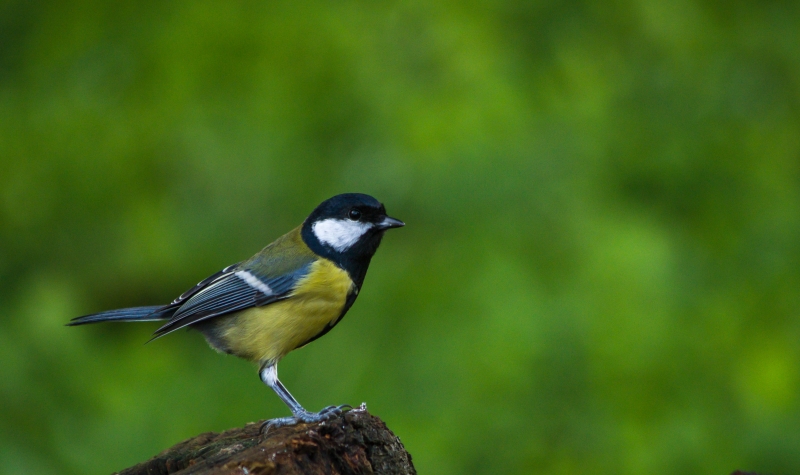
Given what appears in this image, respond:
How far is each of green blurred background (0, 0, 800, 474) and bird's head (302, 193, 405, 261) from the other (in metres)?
0.57

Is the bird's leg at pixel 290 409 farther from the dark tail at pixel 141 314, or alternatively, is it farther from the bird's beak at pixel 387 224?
the bird's beak at pixel 387 224

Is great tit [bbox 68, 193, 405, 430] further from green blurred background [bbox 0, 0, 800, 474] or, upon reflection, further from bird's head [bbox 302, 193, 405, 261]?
green blurred background [bbox 0, 0, 800, 474]

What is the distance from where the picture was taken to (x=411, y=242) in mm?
3551

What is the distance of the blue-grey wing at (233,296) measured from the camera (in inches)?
107

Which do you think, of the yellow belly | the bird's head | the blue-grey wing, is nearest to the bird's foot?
the yellow belly

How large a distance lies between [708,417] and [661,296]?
52 centimetres

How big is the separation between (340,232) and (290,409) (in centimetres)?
63

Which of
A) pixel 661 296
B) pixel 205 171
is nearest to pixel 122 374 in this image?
pixel 205 171

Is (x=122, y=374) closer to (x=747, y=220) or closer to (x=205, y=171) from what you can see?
(x=205, y=171)

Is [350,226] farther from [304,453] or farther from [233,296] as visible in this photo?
[304,453]

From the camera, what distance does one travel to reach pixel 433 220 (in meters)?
3.55

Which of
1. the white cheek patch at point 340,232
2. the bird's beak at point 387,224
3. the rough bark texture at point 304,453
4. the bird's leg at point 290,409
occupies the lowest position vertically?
the bird's leg at point 290,409

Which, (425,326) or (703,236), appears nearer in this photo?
(425,326)

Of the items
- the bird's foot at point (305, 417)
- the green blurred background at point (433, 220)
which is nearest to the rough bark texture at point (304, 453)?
the bird's foot at point (305, 417)
